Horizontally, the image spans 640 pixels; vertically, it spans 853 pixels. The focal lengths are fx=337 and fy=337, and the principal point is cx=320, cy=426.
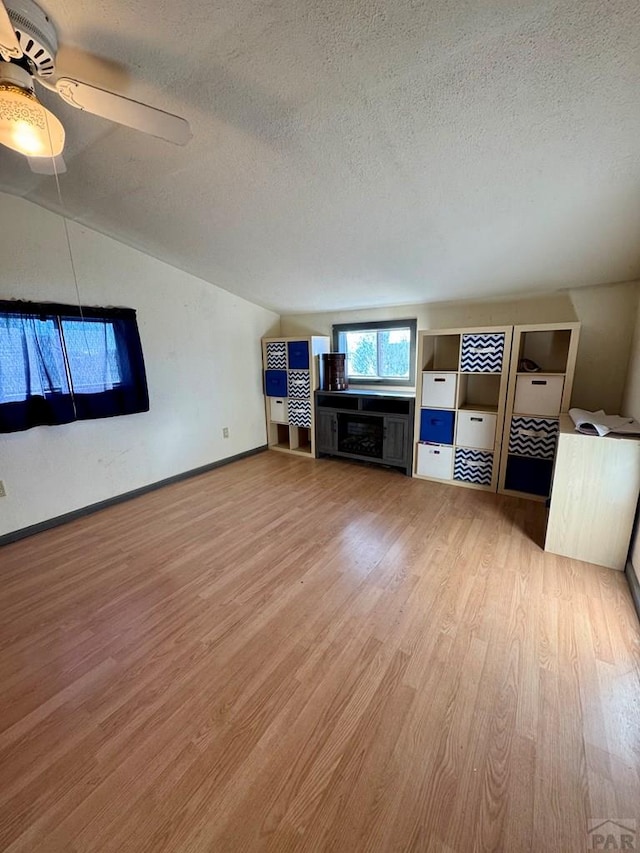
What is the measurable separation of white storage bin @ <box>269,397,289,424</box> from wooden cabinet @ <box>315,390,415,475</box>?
20.0 inches

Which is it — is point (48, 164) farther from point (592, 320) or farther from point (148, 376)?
point (592, 320)

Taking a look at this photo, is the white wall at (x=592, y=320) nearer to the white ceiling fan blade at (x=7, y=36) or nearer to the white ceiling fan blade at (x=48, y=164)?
the white ceiling fan blade at (x=48, y=164)

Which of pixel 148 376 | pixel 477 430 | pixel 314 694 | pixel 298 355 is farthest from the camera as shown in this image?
pixel 298 355

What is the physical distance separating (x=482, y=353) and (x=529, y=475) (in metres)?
1.12

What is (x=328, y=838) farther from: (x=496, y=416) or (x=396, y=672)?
(x=496, y=416)

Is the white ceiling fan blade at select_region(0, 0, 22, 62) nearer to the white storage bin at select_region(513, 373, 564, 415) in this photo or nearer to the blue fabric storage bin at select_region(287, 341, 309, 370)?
the blue fabric storage bin at select_region(287, 341, 309, 370)

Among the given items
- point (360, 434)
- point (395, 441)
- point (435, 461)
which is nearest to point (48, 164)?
point (395, 441)

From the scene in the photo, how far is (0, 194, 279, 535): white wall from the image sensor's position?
94.7 inches

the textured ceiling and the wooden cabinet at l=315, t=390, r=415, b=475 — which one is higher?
the textured ceiling

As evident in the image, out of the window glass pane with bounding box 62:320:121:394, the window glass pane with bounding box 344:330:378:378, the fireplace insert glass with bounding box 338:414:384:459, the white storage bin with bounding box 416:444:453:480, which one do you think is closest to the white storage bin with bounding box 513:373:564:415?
the white storage bin with bounding box 416:444:453:480

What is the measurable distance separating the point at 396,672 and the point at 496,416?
2249 mm

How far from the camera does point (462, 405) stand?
326 cm

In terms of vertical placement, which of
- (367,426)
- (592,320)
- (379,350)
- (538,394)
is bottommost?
(367,426)

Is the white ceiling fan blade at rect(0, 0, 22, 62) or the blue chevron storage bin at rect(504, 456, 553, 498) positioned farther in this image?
the blue chevron storage bin at rect(504, 456, 553, 498)
